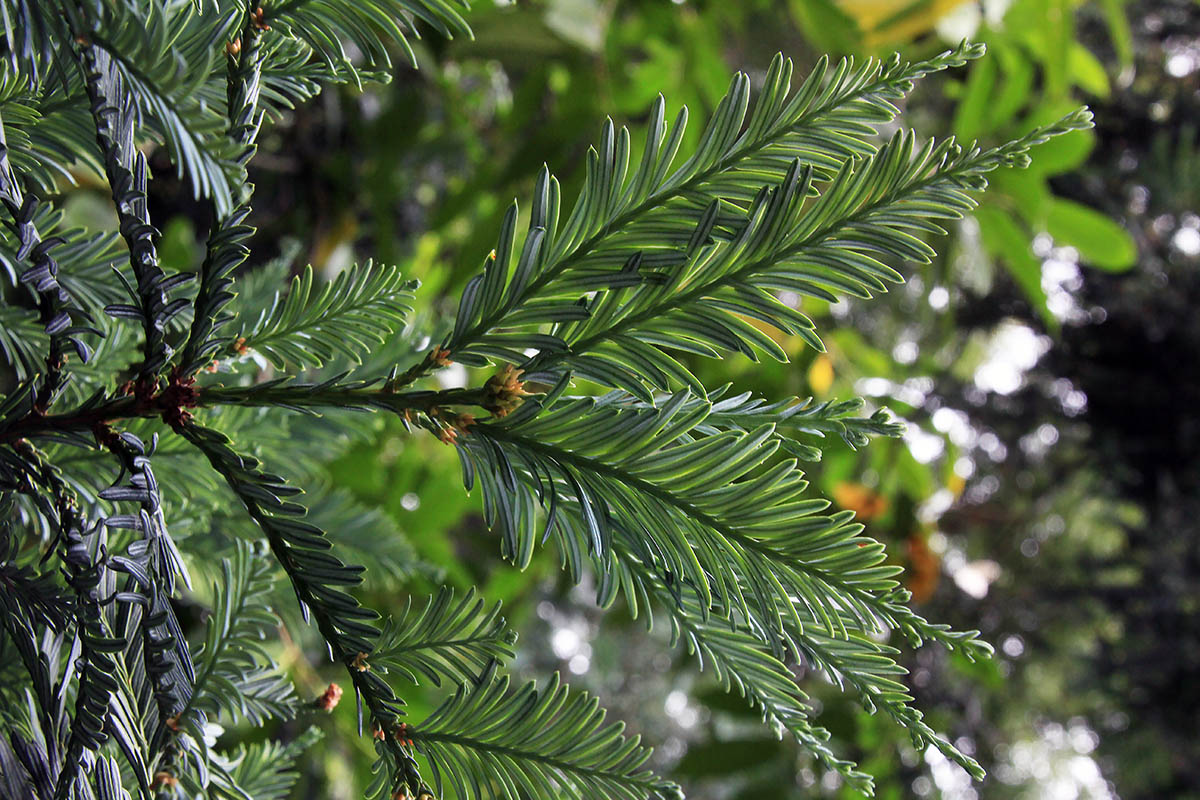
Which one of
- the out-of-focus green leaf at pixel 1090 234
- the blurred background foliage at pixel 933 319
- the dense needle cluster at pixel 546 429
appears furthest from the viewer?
the out-of-focus green leaf at pixel 1090 234

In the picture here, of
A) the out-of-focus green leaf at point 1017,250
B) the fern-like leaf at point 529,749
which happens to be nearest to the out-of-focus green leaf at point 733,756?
the out-of-focus green leaf at point 1017,250

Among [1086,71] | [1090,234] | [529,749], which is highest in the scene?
[1086,71]

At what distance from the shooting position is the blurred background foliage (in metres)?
0.61

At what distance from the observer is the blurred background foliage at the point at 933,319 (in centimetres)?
61

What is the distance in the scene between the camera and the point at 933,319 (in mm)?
1066

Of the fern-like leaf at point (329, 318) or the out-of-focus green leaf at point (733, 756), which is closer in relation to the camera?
the fern-like leaf at point (329, 318)

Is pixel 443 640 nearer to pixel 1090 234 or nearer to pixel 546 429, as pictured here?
pixel 546 429

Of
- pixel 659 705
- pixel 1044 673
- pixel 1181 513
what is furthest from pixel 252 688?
pixel 659 705

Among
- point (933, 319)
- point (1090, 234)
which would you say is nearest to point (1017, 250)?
point (1090, 234)

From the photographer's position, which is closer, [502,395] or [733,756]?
[502,395]

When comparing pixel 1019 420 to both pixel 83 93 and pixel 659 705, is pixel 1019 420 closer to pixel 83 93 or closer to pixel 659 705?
pixel 83 93

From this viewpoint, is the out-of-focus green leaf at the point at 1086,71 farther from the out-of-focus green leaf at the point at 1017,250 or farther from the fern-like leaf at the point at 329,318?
the fern-like leaf at the point at 329,318

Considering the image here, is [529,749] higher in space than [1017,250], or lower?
lower

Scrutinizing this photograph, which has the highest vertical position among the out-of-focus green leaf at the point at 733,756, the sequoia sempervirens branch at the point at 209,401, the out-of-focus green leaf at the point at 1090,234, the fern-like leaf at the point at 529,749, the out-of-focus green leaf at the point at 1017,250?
the out-of-focus green leaf at the point at 1090,234
